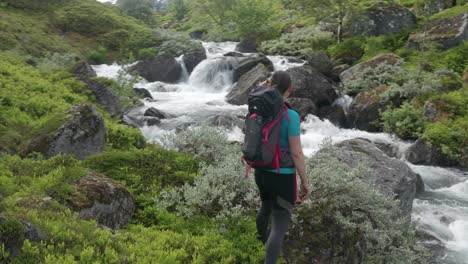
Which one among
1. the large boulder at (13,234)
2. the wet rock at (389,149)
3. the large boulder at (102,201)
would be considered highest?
the large boulder at (13,234)

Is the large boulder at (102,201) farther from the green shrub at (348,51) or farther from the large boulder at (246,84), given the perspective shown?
the green shrub at (348,51)

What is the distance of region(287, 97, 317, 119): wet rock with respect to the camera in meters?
22.1

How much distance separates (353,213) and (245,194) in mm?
1983

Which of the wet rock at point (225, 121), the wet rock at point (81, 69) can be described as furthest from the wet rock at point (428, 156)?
the wet rock at point (81, 69)

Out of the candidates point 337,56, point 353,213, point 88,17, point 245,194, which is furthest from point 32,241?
point 88,17

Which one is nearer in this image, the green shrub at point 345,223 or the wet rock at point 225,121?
the green shrub at point 345,223

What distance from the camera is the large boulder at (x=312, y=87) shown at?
2319 cm

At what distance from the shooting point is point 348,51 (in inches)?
1212

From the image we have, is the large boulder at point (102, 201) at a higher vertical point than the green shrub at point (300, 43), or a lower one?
higher

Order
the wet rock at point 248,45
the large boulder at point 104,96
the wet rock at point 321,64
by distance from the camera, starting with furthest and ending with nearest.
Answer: the wet rock at point 248,45, the wet rock at point 321,64, the large boulder at point 104,96

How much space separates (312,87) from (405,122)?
589cm

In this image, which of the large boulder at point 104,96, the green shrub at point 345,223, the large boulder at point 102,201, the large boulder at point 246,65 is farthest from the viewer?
the large boulder at point 246,65

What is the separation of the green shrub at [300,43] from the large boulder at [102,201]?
94.8 feet

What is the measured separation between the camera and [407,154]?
1766cm
